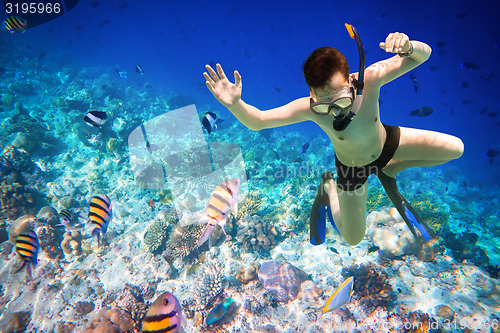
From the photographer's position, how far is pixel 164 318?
209 cm

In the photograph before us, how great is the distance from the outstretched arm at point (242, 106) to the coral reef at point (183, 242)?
12.5ft

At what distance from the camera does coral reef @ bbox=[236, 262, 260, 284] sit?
180 inches

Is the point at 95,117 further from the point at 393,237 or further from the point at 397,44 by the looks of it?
the point at 393,237

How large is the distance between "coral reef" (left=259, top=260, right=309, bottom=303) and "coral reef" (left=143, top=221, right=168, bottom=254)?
2817mm

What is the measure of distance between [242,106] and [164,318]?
2483 mm

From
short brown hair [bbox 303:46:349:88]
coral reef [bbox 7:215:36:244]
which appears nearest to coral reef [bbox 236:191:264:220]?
short brown hair [bbox 303:46:349:88]

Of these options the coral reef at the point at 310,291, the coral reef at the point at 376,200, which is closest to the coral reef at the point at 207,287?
the coral reef at the point at 310,291

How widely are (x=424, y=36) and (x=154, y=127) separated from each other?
50.1 meters

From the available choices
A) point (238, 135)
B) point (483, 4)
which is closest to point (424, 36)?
point (483, 4)

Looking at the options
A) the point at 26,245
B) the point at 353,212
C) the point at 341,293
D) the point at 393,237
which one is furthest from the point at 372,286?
the point at 26,245

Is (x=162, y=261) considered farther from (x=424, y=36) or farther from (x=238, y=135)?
(x=424, y=36)

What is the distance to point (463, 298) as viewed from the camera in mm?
4066

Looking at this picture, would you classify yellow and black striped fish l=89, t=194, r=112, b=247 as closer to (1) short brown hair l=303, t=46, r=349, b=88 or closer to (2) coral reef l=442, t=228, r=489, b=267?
(1) short brown hair l=303, t=46, r=349, b=88

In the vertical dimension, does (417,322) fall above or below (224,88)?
below
